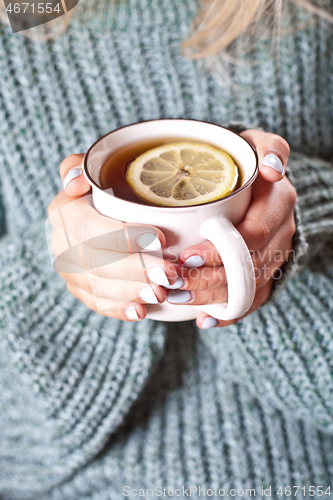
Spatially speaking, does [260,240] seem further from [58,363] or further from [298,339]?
[58,363]

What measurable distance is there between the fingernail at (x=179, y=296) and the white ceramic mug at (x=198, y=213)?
16 mm

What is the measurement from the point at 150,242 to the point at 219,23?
22.2 inches

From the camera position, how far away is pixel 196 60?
0.76 m

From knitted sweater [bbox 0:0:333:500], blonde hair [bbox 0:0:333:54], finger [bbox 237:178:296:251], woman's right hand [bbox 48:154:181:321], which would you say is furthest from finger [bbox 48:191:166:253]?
blonde hair [bbox 0:0:333:54]

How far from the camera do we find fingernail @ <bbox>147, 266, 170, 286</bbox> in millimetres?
410

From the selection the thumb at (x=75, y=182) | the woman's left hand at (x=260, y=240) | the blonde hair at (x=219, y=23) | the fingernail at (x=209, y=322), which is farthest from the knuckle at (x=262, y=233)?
the blonde hair at (x=219, y=23)

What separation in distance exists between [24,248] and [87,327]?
0.20 meters

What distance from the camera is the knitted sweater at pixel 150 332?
2.13 feet

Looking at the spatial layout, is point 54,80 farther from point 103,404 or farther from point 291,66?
point 103,404

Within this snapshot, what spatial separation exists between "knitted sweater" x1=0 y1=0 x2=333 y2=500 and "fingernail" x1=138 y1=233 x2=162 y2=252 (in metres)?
0.30

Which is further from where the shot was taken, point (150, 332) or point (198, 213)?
point (150, 332)

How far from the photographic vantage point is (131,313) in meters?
0.47

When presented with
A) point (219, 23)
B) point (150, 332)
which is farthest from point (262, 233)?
point (219, 23)

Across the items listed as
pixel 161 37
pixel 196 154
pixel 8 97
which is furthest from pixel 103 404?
pixel 161 37
